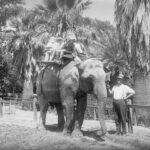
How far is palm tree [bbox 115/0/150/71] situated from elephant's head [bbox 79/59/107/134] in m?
6.78

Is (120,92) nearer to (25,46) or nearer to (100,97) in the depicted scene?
(100,97)

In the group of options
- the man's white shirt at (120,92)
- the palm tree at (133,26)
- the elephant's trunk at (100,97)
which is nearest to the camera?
the elephant's trunk at (100,97)

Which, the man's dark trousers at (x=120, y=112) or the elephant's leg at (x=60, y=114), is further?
the elephant's leg at (x=60, y=114)

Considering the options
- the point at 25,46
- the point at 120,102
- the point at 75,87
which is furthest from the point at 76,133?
the point at 25,46

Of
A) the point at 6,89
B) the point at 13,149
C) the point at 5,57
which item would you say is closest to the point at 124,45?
the point at 13,149

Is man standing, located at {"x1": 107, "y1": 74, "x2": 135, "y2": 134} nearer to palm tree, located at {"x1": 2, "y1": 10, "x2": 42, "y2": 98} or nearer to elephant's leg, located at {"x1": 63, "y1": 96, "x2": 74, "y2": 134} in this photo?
elephant's leg, located at {"x1": 63, "y1": 96, "x2": 74, "y2": 134}

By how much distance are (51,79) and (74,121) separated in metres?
1.32

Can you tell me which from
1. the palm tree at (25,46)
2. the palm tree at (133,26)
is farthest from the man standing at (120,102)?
the palm tree at (25,46)

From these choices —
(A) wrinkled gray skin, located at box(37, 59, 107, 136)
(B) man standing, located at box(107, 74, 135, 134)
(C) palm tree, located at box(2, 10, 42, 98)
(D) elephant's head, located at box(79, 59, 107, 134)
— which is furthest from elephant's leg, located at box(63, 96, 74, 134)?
(C) palm tree, located at box(2, 10, 42, 98)

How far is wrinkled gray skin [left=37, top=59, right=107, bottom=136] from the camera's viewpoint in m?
7.22

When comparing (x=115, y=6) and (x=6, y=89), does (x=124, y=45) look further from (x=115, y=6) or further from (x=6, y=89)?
(x=6, y=89)

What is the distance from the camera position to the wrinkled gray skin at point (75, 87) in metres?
7.22

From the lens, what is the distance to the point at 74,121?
26.4ft

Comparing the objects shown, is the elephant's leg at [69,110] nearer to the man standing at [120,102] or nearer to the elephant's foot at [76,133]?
the elephant's foot at [76,133]
